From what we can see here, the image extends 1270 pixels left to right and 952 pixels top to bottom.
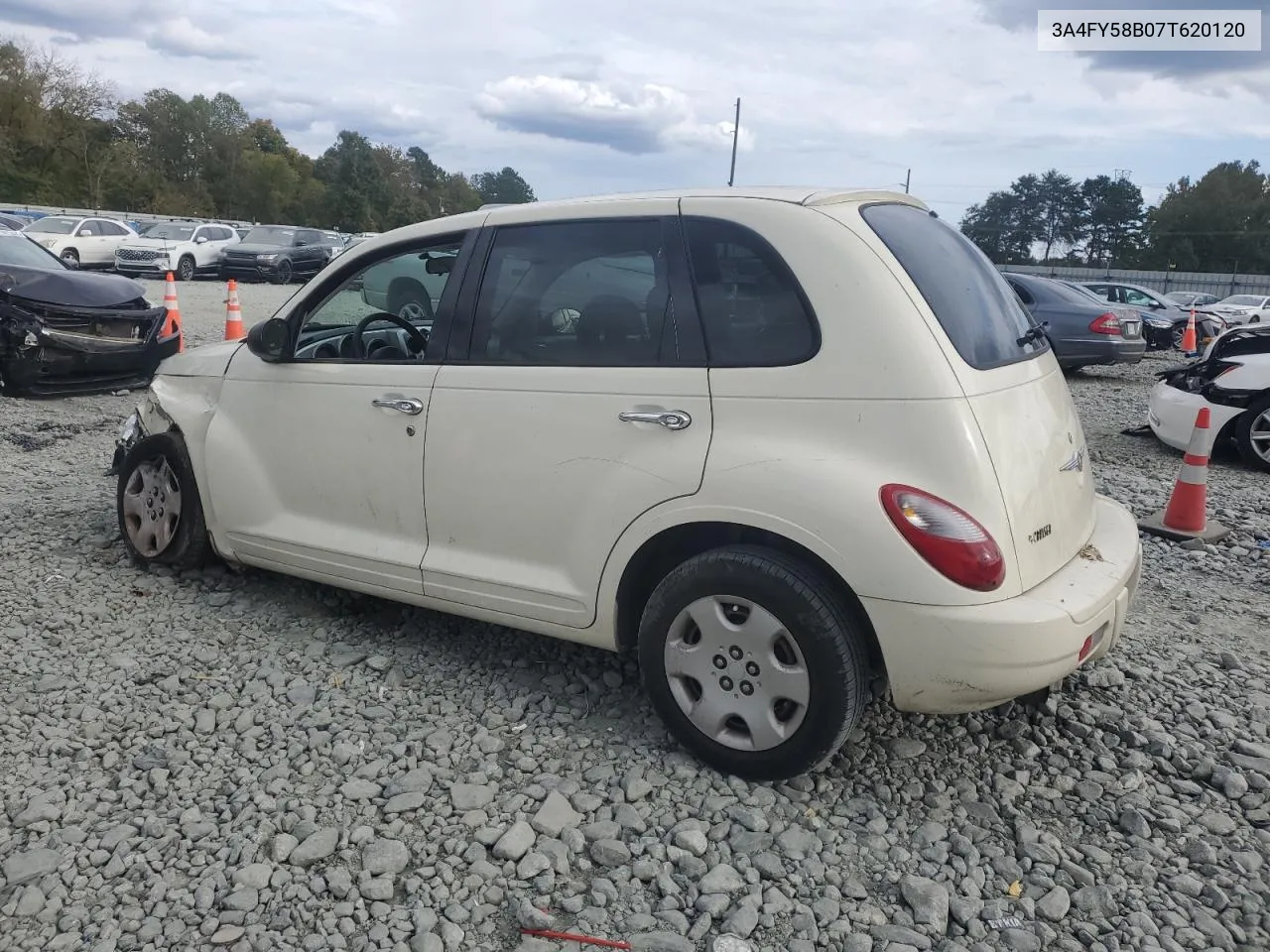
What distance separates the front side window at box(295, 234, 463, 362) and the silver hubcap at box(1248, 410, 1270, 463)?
22.8 feet

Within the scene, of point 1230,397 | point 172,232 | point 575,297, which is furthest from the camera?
point 172,232

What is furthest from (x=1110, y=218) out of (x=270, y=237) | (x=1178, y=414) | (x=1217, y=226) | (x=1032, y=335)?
(x=1032, y=335)

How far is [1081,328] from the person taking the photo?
1398cm

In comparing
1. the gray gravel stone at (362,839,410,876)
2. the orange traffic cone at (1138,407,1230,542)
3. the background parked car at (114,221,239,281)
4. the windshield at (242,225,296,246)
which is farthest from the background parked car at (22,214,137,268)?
the gray gravel stone at (362,839,410,876)

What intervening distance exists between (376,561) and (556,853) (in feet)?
4.82

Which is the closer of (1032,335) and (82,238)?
(1032,335)

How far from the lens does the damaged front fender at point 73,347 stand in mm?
8375

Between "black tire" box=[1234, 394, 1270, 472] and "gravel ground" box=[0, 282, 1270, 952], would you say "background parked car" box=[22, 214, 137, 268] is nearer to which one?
"gravel ground" box=[0, 282, 1270, 952]

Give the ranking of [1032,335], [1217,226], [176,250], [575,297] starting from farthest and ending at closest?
1. [1217,226]
2. [176,250]
3. [1032,335]
4. [575,297]

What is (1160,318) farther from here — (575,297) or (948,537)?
(948,537)

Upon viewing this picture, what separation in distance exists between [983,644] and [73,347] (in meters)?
8.44

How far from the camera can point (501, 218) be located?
3631 mm

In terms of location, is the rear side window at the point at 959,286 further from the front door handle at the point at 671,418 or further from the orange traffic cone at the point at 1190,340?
the orange traffic cone at the point at 1190,340

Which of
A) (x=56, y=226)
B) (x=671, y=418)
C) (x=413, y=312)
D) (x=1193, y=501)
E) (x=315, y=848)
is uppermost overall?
(x=56, y=226)
